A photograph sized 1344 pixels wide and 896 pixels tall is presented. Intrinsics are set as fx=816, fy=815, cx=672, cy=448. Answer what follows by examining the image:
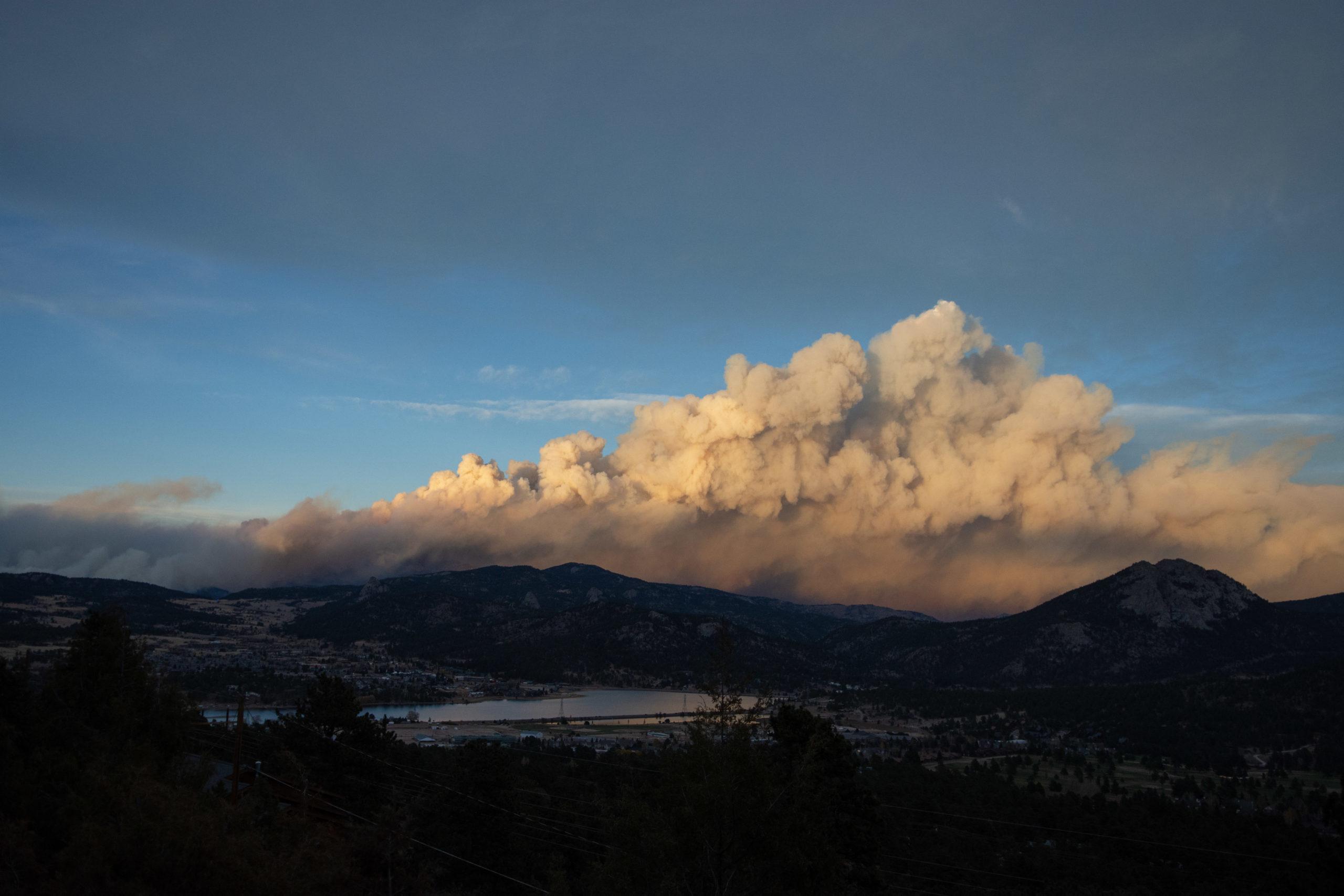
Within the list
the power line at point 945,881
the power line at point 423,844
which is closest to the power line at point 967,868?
the power line at point 945,881

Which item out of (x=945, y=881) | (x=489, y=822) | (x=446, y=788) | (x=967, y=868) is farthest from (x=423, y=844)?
(x=967, y=868)

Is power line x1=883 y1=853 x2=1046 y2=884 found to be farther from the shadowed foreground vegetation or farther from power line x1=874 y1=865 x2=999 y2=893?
power line x1=874 y1=865 x2=999 y2=893

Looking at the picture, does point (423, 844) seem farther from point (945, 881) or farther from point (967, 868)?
point (967, 868)

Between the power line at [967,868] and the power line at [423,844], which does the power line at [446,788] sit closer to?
the power line at [423,844]

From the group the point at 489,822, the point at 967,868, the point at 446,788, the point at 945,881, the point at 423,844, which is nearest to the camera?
the point at 423,844

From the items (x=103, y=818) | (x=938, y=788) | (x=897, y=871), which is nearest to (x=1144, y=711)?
(x=938, y=788)

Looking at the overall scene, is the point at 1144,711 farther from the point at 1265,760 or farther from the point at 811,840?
the point at 811,840

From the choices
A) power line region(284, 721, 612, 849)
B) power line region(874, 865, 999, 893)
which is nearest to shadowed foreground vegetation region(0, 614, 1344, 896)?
power line region(284, 721, 612, 849)

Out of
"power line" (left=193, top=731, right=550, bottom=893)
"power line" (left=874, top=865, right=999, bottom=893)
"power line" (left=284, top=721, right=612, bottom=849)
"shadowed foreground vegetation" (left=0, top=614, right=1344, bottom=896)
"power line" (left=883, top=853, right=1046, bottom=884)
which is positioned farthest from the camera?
"power line" (left=883, top=853, right=1046, bottom=884)
